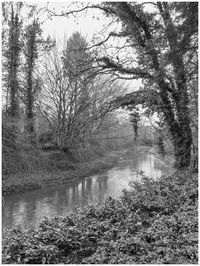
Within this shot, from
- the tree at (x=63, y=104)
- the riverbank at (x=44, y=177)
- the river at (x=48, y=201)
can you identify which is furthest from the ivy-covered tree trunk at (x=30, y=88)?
the river at (x=48, y=201)

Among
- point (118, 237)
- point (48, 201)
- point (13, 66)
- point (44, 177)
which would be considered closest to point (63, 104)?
point (13, 66)

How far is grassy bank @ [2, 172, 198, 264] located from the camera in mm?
4341

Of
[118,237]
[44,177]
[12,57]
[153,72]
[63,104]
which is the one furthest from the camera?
[63,104]

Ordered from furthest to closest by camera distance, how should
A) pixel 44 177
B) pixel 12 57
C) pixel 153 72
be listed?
pixel 12 57
pixel 44 177
pixel 153 72

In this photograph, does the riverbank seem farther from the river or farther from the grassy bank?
the grassy bank

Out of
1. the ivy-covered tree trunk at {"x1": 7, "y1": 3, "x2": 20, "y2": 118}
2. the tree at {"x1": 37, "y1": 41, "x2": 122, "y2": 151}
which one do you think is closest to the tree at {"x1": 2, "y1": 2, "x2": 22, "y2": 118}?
the ivy-covered tree trunk at {"x1": 7, "y1": 3, "x2": 20, "y2": 118}

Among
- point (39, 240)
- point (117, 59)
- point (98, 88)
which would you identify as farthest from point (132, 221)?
point (98, 88)

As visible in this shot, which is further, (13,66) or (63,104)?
(63,104)

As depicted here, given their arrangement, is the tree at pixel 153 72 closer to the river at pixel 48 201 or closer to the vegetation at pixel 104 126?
the vegetation at pixel 104 126

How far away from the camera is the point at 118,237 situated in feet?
17.3

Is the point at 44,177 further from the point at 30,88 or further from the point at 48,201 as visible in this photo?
the point at 30,88

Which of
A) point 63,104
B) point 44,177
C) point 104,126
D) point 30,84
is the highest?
point 30,84

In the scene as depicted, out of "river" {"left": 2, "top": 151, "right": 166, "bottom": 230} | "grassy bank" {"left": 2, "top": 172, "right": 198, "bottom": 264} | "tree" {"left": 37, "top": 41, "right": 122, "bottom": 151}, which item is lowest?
"river" {"left": 2, "top": 151, "right": 166, "bottom": 230}

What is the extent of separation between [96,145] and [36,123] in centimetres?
940
